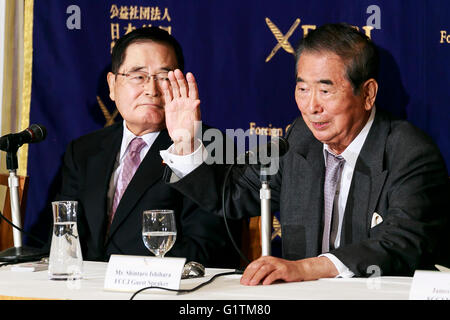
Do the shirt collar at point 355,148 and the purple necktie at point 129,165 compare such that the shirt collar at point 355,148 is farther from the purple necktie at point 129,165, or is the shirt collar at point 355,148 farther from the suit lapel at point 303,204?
the purple necktie at point 129,165

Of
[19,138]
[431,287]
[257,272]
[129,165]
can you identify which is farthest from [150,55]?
[431,287]

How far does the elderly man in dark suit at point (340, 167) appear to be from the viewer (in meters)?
2.09

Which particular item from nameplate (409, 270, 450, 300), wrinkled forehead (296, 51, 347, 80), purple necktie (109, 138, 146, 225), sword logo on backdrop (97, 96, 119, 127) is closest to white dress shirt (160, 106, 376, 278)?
wrinkled forehead (296, 51, 347, 80)

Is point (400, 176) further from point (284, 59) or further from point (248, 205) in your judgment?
point (284, 59)

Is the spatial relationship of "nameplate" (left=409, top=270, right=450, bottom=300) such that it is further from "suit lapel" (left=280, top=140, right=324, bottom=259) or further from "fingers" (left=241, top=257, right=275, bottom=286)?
"suit lapel" (left=280, top=140, right=324, bottom=259)

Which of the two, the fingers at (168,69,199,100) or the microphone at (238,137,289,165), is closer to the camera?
the microphone at (238,137,289,165)

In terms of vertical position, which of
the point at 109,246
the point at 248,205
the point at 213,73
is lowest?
the point at 109,246

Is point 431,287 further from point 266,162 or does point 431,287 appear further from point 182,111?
point 182,111

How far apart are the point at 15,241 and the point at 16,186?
0.19m

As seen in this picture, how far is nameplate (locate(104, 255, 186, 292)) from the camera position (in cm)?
159

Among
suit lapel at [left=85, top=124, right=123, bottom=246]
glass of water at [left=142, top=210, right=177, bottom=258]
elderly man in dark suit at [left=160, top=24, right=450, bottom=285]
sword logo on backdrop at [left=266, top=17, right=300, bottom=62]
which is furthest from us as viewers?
sword logo on backdrop at [left=266, top=17, right=300, bottom=62]

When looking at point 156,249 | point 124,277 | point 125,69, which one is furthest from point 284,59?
point 124,277

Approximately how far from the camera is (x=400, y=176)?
6.82ft
